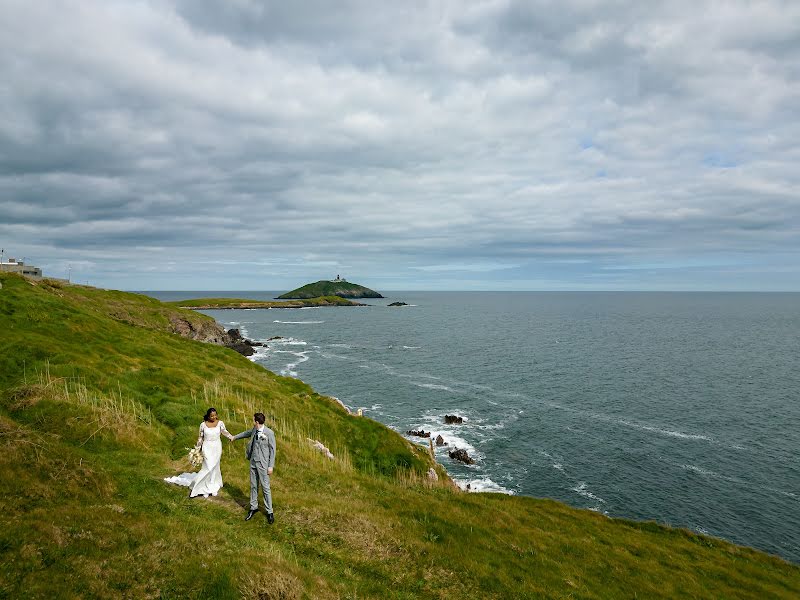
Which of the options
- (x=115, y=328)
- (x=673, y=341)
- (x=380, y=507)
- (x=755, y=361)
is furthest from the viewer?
(x=673, y=341)

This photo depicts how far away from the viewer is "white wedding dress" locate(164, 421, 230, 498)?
19.3m

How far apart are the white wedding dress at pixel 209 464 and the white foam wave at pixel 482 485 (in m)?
32.2

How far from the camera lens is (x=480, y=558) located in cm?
2009

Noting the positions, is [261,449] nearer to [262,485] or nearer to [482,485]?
[262,485]

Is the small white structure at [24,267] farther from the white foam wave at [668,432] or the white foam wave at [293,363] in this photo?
the white foam wave at [668,432]

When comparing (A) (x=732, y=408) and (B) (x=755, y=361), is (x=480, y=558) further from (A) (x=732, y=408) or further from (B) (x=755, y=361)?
(B) (x=755, y=361)

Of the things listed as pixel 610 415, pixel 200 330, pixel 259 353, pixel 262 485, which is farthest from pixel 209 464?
pixel 200 330

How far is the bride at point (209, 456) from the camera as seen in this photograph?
1927cm

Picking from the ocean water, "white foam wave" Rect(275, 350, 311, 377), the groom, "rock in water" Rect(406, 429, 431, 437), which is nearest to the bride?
the groom

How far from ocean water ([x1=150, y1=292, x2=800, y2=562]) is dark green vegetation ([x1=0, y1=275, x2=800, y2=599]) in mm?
11353

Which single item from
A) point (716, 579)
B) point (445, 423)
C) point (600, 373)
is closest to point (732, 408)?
point (600, 373)

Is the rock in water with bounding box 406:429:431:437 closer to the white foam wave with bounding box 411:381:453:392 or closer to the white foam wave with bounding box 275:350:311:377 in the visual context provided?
the white foam wave with bounding box 411:381:453:392

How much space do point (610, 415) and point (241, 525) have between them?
6960 cm

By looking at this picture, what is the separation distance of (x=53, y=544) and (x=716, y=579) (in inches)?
1388
